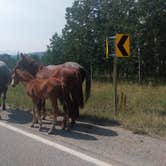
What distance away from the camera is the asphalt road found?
643 centimetres

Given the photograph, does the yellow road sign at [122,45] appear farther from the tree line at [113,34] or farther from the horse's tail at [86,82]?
the tree line at [113,34]

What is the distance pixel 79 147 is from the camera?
7.44 meters

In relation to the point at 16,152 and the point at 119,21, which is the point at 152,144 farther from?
the point at 119,21

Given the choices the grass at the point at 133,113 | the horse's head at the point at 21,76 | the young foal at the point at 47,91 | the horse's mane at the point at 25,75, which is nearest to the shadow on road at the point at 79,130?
the young foal at the point at 47,91

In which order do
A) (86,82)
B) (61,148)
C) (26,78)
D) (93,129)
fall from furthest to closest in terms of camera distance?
1. (86,82)
2. (26,78)
3. (93,129)
4. (61,148)

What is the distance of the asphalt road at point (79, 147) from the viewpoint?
21.1 ft

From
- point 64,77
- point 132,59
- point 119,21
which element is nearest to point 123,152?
point 64,77

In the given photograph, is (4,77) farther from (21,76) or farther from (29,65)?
(21,76)

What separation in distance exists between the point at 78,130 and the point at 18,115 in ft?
9.78

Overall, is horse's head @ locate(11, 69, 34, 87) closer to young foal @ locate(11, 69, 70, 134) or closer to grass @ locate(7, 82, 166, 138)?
young foal @ locate(11, 69, 70, 134)

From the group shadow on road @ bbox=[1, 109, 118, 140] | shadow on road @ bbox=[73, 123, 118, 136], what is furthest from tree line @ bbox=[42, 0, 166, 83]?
shadow on road @ bbox=[73, 123, 118, 136]

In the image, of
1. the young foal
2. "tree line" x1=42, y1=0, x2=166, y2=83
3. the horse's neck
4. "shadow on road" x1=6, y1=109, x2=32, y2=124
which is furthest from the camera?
"tree line" x1=42, y1=0, x2=166, y2=83

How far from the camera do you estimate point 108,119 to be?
10328 millimetres

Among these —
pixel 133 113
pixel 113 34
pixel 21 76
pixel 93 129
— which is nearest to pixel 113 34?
pixel 113 34
